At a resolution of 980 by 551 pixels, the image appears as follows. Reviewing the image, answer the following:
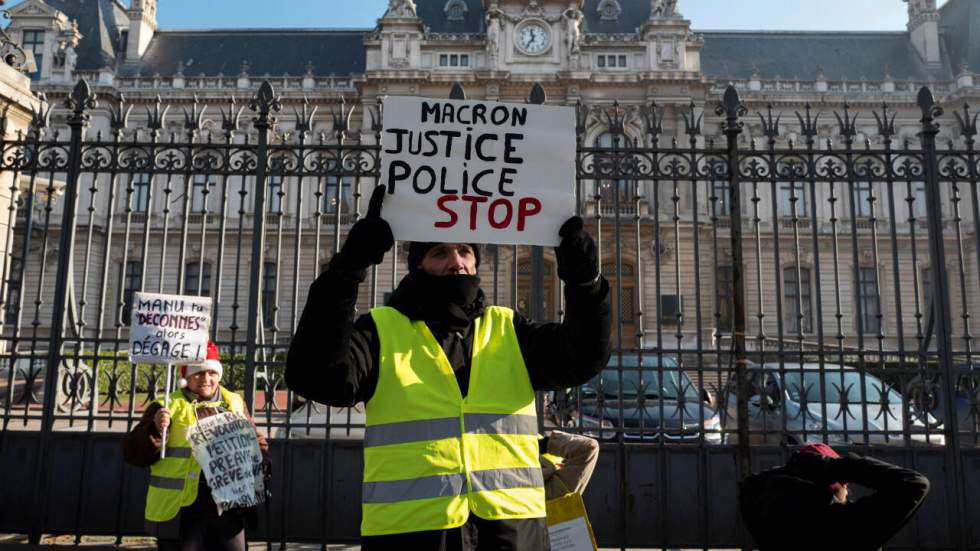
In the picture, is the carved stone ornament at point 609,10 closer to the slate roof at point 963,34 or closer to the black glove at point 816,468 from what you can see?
the slate roof at point 963,34

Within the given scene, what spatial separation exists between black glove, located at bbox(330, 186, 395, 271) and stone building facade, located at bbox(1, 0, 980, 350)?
11810mm

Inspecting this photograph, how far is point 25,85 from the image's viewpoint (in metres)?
6.59

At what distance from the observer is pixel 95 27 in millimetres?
34312

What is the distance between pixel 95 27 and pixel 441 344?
4024 centimetres

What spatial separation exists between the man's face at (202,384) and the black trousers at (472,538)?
2.44 m

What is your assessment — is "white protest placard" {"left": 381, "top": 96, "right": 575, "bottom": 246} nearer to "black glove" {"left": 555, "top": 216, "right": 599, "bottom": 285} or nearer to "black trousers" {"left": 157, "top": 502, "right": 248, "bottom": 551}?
"black glove" {"left": 555, "top": 216, "right": 599, "bottom": 285}

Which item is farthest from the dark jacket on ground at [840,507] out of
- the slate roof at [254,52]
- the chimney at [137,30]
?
the chimney at [137,30]

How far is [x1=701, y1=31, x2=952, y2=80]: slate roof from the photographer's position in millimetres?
34312

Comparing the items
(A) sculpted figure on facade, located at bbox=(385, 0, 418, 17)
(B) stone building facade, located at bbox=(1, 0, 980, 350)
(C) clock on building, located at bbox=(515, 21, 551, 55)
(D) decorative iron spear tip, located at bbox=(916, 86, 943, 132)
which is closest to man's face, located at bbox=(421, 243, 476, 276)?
(D) decorative iron spear tip, located at bbox=(916, 86, 943, 132)

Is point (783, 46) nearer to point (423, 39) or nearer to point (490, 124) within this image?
point (423, 39)

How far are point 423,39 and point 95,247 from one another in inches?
664

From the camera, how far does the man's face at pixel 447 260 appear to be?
90.8 inches

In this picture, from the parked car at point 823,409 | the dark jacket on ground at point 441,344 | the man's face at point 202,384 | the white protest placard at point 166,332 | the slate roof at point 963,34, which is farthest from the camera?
the slate roof at point 963,34

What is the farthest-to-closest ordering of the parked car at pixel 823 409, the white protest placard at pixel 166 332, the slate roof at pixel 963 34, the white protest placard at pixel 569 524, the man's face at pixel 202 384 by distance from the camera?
1. the slate roof at pixel 963 34
2. the parked car at pixel 823 409
3. the white protest placard at pixel 166 332
4. the man's face at pixel 202 384
5. the white protest placard at pixel 569 524
